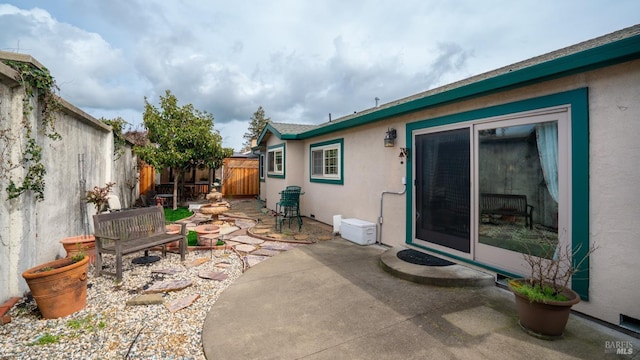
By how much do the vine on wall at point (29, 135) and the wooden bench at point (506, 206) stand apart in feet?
18.6

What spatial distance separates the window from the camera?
9512mm

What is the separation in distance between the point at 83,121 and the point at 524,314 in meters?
7.49

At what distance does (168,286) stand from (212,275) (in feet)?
1.97

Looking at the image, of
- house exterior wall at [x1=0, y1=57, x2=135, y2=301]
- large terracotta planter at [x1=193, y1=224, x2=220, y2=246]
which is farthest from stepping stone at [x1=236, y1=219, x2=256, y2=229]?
house exterior wall at [x1=0, y1=57, x2=135, y2=301]

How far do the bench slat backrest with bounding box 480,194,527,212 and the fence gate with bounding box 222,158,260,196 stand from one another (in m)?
12.6

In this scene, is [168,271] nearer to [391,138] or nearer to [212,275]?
[212,275]

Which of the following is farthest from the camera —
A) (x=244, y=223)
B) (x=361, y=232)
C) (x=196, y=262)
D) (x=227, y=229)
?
(x=244, y=223)

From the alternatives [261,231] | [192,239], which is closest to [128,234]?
[192,239]

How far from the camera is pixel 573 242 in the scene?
2.73 m

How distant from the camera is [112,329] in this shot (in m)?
2.51

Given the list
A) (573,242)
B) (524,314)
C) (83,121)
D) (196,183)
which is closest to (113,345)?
(524,314)

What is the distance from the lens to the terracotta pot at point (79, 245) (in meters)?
3.74

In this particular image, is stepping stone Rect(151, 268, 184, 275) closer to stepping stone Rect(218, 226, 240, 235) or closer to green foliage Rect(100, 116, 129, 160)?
stepping stone Rect(218, 226, 240, 235)

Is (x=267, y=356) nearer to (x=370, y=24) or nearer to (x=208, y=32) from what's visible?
(x=370, y=24)
